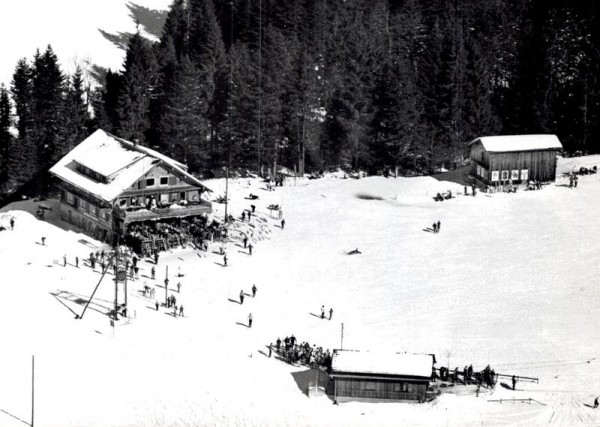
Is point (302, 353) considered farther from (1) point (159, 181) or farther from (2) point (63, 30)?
(2) point (63, 30)

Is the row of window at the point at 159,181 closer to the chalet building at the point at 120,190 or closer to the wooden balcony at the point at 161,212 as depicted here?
the chalet building at the point at 120,190

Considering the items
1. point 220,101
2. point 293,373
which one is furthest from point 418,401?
point 220,101

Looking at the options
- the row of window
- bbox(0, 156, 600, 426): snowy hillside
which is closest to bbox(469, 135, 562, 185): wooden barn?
bbox(0, 156, 600, 426): snowy hillside

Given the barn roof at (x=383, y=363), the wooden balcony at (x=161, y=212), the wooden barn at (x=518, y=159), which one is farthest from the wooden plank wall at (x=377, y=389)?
the wooden barn at (x=518, y=159)

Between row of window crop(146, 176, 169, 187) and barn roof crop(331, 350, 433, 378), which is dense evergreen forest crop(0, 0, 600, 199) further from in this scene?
barn roof crop(331, 350, 433, 378)

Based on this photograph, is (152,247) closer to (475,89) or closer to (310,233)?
(310,233)

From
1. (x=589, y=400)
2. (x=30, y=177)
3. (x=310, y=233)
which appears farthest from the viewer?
(x=30, y=177)
